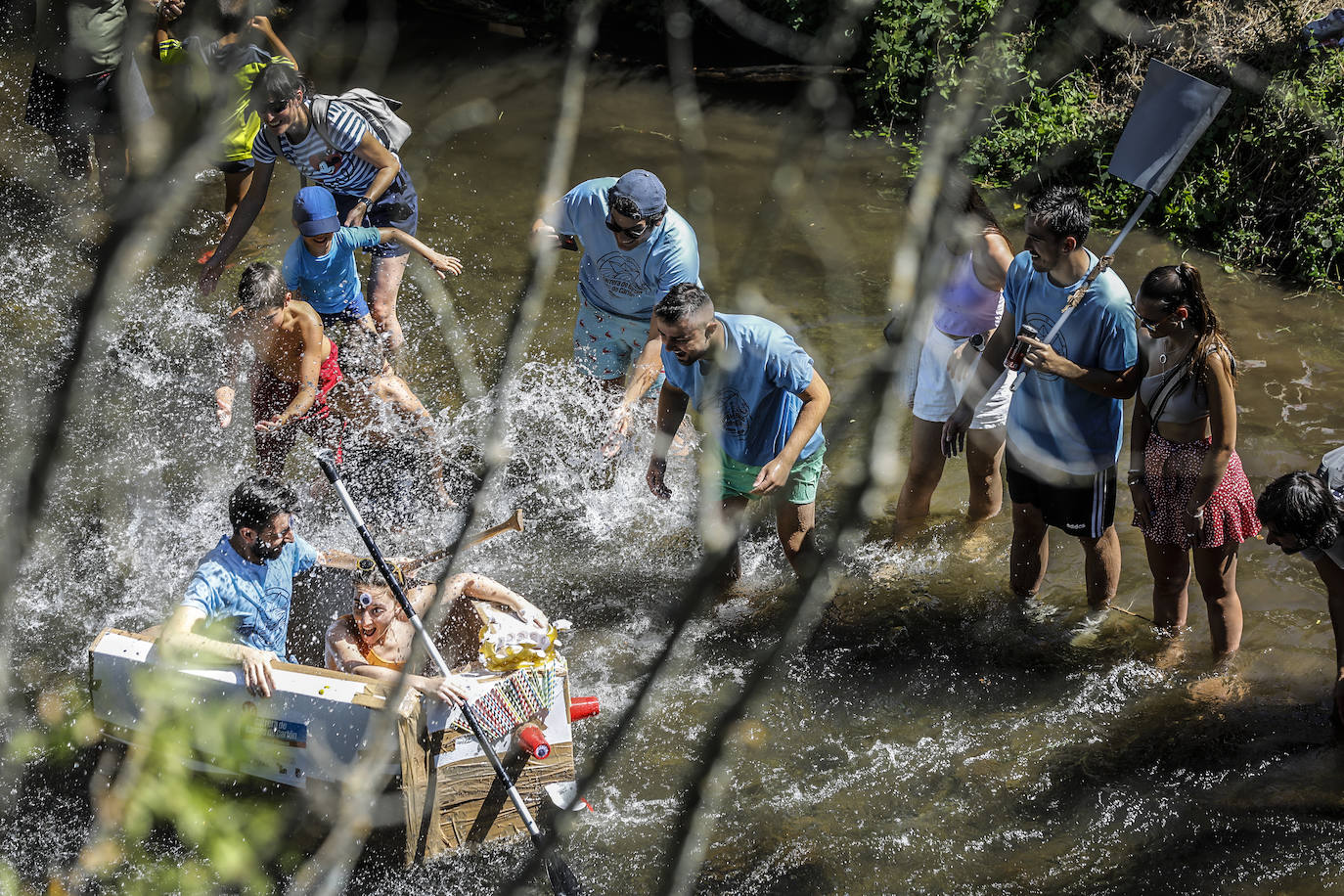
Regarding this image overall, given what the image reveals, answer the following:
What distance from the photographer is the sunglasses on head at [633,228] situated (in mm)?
5094

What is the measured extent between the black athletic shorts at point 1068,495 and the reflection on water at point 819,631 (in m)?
0.75

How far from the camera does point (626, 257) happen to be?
5418 millimetres

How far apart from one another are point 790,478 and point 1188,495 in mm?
1519

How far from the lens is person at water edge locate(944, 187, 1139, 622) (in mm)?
4316

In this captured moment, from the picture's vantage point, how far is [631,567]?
239 inches

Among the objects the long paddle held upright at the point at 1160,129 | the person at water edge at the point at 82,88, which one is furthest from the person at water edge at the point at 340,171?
the long paddle held upright at the point at 1160,129

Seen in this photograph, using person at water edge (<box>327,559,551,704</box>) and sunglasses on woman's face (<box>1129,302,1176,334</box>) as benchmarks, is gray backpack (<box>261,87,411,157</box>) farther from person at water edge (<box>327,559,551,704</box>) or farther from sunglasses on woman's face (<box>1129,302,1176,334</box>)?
sunglasses on woman's face (<box>1129,302,1176,334</box>)

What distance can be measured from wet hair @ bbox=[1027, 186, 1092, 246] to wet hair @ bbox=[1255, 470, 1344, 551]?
1.11m

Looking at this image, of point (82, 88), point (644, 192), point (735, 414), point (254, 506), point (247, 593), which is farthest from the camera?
point (82, 88)

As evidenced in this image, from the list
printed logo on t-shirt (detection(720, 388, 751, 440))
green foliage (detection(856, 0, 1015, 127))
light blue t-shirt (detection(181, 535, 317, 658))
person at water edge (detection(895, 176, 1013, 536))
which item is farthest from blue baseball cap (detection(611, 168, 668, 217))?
green foliage (detection(856, 0, 1015, 127))

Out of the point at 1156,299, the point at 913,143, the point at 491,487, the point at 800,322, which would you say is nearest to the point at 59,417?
the point at 1156,299

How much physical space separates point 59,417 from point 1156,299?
3.74m

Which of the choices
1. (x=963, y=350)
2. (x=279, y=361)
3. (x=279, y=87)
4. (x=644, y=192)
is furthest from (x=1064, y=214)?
(x=279, y=87)

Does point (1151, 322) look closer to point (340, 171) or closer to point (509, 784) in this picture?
point (509, 784)
